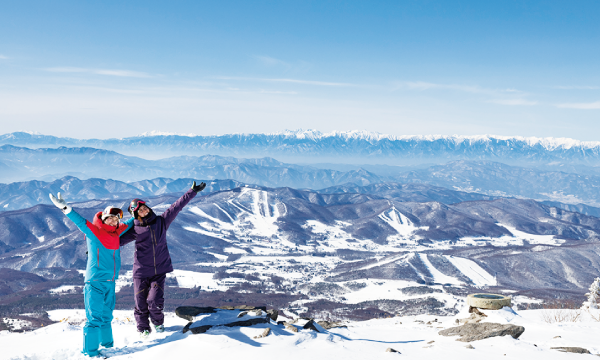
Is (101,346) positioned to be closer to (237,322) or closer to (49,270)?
(237,322)

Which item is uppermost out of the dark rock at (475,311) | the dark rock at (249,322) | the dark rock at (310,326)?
the dark rock at (249,322)

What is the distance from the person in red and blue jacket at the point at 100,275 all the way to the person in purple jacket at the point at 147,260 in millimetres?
512

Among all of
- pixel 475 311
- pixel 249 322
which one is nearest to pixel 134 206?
pixel 249 322

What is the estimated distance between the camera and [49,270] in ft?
538

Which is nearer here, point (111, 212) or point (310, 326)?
point (111, 212)

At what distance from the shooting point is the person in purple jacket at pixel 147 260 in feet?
37.4

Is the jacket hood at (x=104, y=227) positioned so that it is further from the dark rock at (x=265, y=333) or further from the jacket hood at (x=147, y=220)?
the dark rock at (x=265, y=333)

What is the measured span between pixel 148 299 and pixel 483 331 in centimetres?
1040

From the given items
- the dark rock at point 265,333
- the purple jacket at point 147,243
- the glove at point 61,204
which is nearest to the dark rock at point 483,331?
the dark rock at point 265,333

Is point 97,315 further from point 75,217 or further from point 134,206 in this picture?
point 134,206

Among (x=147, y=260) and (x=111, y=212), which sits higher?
(x=111, y=212)

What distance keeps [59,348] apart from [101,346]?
102 cm

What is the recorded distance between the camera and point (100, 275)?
35.0 feet

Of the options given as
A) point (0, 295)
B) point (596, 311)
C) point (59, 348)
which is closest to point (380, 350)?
point (59, 348)
